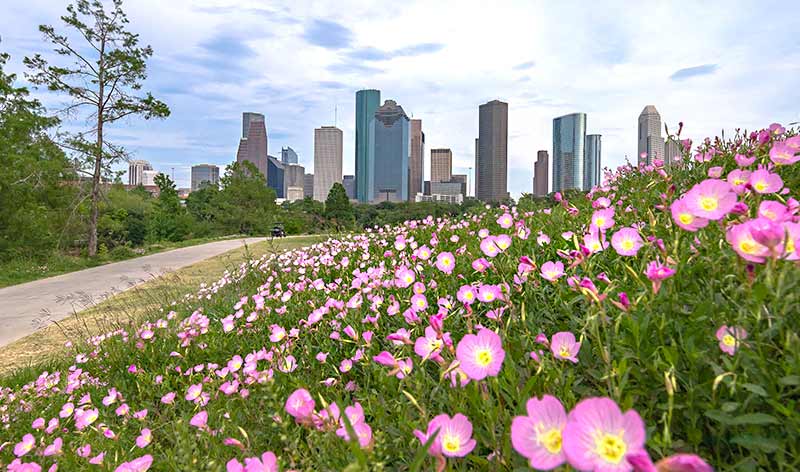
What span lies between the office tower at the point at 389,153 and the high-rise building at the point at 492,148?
21150mm

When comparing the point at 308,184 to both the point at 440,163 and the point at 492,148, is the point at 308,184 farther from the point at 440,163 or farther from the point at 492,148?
the point at 492,148

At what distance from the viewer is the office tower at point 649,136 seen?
3.88 m

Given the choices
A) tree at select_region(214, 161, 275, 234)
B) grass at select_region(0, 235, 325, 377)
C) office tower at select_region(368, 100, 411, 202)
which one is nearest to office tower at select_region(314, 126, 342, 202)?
office tower at select_region(368, 100, 411, 202)

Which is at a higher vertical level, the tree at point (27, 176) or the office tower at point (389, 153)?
the office tower at point (389, 153)

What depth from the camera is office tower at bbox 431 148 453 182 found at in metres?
86.6

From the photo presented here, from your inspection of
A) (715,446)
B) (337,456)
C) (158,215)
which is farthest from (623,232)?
(158,215)

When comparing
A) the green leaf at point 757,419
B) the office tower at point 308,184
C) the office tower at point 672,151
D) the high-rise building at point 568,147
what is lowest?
the green leaf at point 757,419

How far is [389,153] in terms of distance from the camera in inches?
3629

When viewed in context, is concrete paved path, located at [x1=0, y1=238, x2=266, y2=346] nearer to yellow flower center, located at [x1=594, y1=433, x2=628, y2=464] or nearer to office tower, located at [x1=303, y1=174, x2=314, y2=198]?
yellow flower center, located at [x1=594, y1=433, x2=628, y2=464]

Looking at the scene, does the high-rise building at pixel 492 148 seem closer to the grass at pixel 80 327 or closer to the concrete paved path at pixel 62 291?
the concrete paved path at pixel 62 291

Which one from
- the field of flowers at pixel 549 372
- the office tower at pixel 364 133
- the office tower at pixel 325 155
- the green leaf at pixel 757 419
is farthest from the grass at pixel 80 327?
the office tower at pixel 325 155

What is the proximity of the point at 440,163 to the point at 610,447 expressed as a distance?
8950cm

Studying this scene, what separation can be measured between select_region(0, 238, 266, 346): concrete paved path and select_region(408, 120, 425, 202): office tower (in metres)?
68.0

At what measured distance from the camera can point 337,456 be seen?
3.45 ft
